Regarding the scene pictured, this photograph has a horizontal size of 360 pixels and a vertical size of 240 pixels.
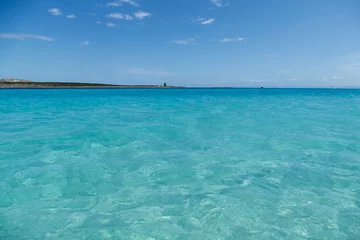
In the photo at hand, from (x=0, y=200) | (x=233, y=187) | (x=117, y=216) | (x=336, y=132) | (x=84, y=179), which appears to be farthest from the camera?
(x=336, y=132)

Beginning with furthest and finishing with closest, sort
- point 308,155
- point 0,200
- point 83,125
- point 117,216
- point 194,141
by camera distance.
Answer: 1. point 83,125
2. point 194,141
3. point 308,155
4. point 0,200
5. point 117,216

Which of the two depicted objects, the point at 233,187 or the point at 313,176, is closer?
the point at 233,187

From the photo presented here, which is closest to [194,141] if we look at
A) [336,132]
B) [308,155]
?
[308,155]

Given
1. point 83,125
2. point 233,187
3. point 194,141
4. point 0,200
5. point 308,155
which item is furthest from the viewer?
point 83,125

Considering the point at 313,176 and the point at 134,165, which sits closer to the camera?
the point at 313,176

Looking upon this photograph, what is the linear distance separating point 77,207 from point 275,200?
12.8 ft

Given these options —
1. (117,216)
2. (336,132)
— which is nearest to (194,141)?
(117,216)

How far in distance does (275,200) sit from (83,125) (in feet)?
37.0

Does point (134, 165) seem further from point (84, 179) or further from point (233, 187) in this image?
point (233, 187)

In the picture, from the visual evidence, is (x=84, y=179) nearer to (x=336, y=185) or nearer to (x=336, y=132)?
(x=336, y=185)

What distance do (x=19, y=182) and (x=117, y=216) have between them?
3099 millimetres

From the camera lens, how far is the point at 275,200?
4562 mm

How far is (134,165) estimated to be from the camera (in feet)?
21.7

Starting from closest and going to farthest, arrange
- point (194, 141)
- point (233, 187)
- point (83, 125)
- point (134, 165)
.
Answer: point (233, 187) < point (134, 165) < point (194, 141) < point (83, 125)
